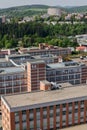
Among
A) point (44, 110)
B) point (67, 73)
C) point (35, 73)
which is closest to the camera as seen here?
point (44, 110)

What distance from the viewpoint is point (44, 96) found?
2036 centimetres

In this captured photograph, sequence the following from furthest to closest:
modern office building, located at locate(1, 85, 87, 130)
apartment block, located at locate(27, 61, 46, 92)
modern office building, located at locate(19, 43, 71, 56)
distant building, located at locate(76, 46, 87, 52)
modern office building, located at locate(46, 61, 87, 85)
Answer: distant building, located at locate(76, 46, 87, 52), modern office building, located at locate(19, 43, 71, 56), modern office building, located at locate(46, 61, 87, 85), apartment block, located at locate(27, 61, 46, 92), modern office building, located at locate(1, 85, 87, 130)

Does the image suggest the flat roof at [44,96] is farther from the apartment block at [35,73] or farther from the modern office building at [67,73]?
the modern office building at [67,73]


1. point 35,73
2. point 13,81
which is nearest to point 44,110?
point 35,73

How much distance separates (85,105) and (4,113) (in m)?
5.40

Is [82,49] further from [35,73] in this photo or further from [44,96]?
[44,96]

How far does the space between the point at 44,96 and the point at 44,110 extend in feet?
4.71

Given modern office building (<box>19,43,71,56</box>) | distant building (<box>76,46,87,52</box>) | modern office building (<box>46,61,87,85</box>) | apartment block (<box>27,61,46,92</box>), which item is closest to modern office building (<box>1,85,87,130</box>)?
apartment block (<box>27,61,46,92</box>)

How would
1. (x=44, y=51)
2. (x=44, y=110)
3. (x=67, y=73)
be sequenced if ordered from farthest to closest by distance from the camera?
1. (x=44, y=51)
2. (x=67, y=73)
3. (x=44, y=110)

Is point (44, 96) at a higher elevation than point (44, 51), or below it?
higher

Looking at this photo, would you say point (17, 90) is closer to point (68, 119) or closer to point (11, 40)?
point (68, 119)

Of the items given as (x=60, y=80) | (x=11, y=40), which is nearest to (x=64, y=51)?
(x=11, y=40)

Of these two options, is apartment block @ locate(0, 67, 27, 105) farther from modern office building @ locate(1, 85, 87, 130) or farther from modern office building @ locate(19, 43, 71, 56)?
modern office building @ locate(19, 43, 71, 56)

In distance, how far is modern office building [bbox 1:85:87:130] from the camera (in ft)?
61.2
